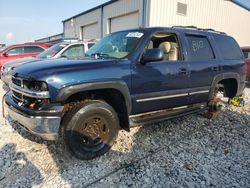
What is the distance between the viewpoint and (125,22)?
1695 cm

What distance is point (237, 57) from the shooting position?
534 cm

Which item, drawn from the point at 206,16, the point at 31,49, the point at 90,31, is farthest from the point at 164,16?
the point at 90,31

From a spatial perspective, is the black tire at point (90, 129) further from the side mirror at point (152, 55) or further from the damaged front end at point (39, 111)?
the side mirror at point (152, 55)

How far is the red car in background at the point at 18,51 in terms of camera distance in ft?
32.8

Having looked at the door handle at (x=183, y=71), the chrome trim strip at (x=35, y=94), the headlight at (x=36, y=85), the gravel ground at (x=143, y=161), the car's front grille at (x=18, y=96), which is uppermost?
the door handle at (x=183, y=71)

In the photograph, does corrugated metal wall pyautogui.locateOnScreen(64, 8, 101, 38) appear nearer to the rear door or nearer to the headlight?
the rear door

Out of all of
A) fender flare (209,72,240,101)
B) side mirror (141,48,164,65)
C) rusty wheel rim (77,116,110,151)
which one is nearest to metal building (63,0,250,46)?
fender flare (209,72,240,101)

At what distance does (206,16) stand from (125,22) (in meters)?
6.30

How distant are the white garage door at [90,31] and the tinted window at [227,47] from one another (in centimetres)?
1677

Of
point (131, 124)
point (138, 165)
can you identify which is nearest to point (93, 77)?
point (131, 124)

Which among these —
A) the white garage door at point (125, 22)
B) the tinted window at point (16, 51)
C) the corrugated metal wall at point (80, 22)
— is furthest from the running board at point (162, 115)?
the corrugated metal wall at point (80, 22)

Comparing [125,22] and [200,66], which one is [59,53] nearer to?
[200,66]

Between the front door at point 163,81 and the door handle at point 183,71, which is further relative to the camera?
the door handle at point 183,71

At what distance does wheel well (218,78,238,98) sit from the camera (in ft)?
17.3
